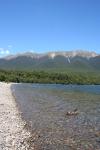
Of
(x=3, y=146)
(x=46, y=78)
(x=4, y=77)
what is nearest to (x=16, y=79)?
(x=4, y=77)

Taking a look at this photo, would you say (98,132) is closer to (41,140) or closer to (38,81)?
(41,140)

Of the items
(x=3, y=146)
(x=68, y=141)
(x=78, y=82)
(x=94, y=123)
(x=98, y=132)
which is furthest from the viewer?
(x=78, y=82)

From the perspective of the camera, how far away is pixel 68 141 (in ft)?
79.1

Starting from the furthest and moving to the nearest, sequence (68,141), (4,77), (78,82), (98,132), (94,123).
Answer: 1. (78,82)
2. (4,77)
3. (94,123)
4. (98,132)
5. (68,141)

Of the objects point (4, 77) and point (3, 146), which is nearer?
point (3, 146)

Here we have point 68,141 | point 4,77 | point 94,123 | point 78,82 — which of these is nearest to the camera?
point 68,141

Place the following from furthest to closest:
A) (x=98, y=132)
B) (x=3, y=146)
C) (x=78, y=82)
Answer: (x=78, y=82)
(x=98, y=132)
(x=3, y=146)

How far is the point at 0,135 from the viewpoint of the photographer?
2422 centimetres

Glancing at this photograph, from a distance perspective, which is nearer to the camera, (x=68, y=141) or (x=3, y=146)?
(x=3, y=146)

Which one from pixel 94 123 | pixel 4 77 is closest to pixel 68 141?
pixel 94 123

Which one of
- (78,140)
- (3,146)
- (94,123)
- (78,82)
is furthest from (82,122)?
(78,82)

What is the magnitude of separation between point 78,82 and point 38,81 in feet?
68.4

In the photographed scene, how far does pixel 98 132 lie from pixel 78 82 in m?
136

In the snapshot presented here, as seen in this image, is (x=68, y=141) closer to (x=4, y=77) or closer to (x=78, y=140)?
(x=78, y=140)
